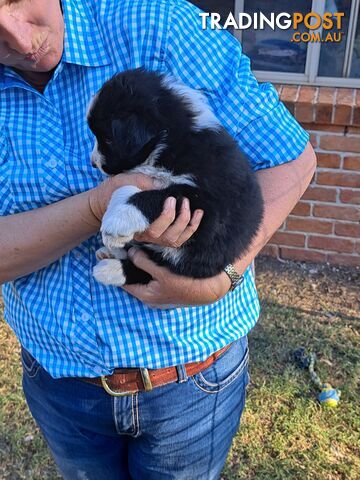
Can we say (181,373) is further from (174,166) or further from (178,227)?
(174,166)

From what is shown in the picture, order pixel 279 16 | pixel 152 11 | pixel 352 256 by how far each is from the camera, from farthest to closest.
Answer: pixel 352 256 < pixel 279 16 < pixel 152 11

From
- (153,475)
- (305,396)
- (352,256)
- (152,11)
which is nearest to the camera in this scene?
(152,11)

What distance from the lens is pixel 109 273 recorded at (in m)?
1.49

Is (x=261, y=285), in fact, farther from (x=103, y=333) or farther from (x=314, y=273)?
(x=103, y=333)

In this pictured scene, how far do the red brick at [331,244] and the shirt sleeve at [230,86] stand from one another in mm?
2868

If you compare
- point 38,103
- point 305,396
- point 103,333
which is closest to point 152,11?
point 38,103

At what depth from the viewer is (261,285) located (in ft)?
13.9

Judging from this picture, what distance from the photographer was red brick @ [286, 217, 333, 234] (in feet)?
14.0

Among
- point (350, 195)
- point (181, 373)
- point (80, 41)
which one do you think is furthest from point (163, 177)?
point (350, 195)

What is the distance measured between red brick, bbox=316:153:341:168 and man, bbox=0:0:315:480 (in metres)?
2.49

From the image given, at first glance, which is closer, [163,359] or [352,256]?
[163,359]

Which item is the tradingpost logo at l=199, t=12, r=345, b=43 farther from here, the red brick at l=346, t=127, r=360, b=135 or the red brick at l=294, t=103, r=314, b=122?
the red brick at l=346, t=127, r=360, b=135

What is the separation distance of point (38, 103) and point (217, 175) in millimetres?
556

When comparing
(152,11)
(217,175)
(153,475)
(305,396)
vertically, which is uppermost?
(152,11)
